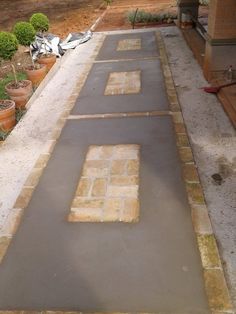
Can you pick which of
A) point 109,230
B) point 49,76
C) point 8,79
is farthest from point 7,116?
point 109,230

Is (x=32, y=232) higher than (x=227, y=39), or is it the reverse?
(x=227, y=39)

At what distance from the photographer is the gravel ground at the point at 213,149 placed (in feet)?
12.5

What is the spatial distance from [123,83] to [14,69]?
2.90 metres

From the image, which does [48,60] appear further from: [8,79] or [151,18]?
[151,18]

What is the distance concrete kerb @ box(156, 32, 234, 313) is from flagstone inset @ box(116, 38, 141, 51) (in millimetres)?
6465

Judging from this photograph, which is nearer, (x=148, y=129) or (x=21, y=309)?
(x=21, y=309)

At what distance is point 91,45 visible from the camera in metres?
12.6

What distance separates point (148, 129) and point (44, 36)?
755 centimetres

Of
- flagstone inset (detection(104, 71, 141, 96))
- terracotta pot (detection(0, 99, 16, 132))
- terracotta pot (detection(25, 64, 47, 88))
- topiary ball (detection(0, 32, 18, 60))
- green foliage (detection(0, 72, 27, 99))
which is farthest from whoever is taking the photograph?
green foliage (detection(0, 72, 27, 99))

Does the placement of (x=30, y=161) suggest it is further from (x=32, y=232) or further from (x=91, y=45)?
(x=91, y=45)

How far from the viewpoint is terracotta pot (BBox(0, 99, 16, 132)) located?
266 inches

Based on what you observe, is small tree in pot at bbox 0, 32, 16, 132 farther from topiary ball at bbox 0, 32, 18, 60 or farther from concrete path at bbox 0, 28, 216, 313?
concrete path at bbox 0, 28, 216, 313

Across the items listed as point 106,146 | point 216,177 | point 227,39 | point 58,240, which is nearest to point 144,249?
point 58,240

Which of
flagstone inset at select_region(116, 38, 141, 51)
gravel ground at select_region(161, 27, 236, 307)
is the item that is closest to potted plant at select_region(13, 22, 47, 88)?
flagstone inset at select_region(116, 38, 141, 51)
